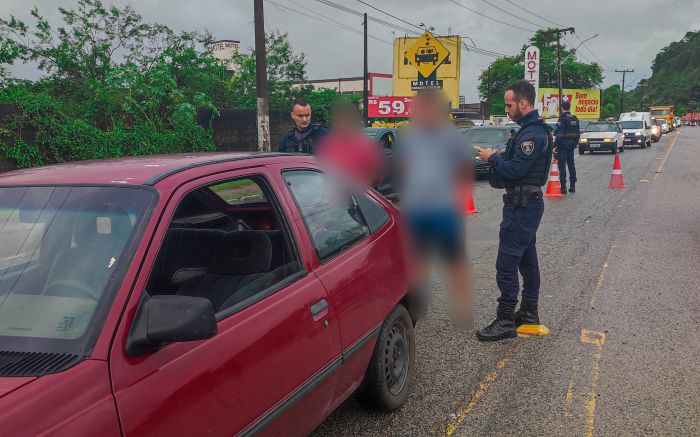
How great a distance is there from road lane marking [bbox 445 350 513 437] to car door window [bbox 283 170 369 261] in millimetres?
1176

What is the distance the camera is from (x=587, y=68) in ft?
266

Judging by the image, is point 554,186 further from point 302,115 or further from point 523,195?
point 523,195

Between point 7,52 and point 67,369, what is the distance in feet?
53.8

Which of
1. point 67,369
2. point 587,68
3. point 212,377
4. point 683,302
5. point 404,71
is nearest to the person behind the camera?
point 67,369

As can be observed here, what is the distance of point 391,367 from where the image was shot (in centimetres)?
334

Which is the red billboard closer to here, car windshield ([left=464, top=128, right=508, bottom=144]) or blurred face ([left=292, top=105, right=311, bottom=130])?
car windshield ([left=464, top=128, right=508, bottom=144])

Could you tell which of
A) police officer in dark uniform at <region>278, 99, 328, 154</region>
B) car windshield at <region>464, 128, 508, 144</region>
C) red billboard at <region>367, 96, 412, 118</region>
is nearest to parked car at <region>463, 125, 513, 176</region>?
car windshield at <region>464, 128, 508, 144</region>

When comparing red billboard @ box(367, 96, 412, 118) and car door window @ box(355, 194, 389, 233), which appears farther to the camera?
red billboard @ box(367, 96, 412, 118)

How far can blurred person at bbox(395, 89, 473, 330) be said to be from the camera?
4.58m

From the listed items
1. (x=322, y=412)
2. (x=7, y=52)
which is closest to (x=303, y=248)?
(x=322, y=412)

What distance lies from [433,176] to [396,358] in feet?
5.73

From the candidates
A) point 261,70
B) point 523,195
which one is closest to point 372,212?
point 523,195

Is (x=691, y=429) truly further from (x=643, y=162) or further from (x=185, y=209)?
(x=643, y=162)

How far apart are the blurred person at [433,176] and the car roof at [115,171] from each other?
85.7 inches
